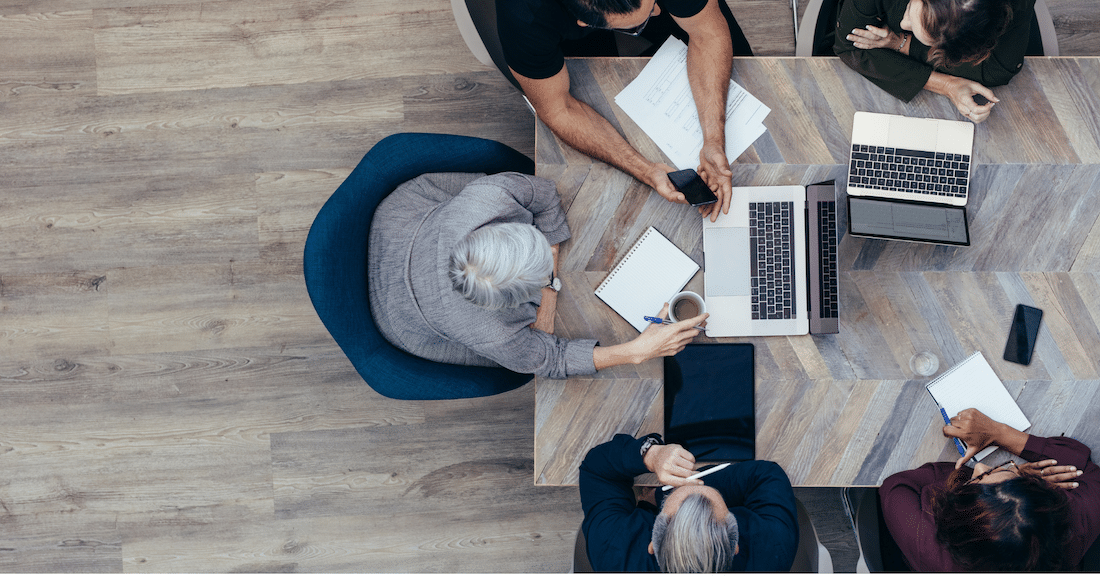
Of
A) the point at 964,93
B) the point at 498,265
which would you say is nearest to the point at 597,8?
the point at 498,265

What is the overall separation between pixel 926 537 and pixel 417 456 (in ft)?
5.69

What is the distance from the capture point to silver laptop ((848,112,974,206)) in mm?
1582

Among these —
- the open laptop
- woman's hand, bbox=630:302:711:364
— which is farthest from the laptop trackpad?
woman's hand, bbox=630:302:711:364

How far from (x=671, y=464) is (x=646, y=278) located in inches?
18.9

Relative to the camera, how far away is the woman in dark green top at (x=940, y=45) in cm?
150

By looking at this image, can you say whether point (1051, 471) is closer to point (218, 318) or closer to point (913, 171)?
point (913, 171)

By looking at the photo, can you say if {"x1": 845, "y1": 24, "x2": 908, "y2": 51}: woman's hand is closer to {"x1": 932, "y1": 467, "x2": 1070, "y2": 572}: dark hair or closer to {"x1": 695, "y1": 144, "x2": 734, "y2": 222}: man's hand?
{"x1": 695, "y1": 144, "x2": 734, "y2": 222}: man's hand

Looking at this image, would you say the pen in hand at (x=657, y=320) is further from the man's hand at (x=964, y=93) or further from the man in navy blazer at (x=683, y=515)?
the man's hand at (x=964, y=93)

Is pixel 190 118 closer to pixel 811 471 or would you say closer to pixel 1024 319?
pixel 811 471

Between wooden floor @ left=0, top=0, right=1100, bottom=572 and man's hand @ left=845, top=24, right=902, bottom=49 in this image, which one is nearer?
man's hand @ left=845, top=24, right=902, bottom=49

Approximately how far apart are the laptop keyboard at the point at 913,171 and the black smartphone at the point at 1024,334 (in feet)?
1.14

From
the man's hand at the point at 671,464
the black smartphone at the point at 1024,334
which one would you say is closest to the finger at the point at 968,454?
the black smartphone at the point at 1024,334

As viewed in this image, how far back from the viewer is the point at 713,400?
1594 mm

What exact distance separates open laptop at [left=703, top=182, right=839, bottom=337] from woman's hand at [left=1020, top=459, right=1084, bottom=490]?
0.62 metres
